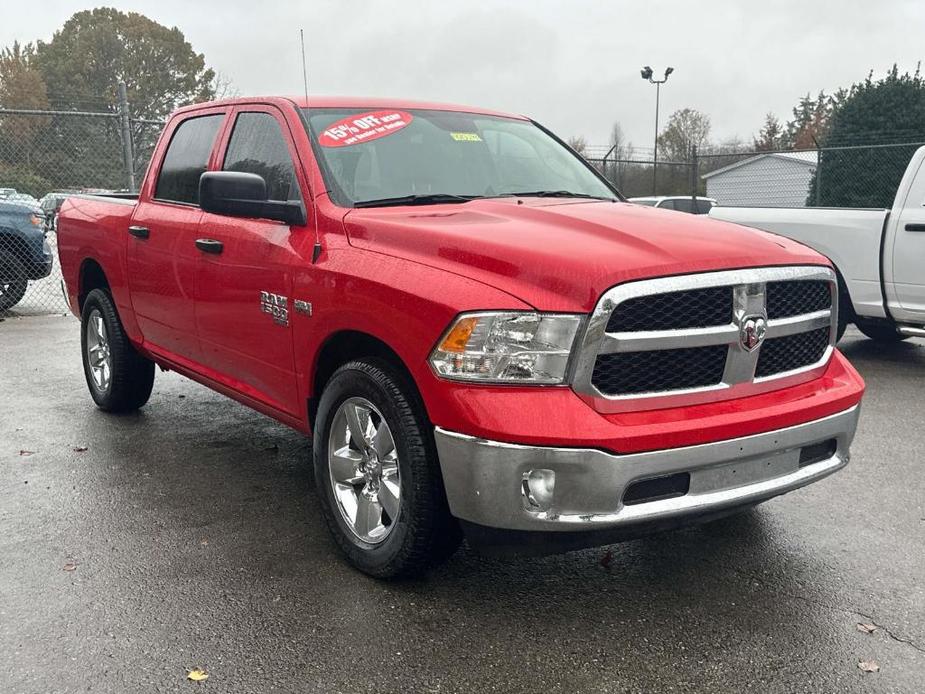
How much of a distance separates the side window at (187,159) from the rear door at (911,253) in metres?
5.53

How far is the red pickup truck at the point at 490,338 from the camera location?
2.88 metres

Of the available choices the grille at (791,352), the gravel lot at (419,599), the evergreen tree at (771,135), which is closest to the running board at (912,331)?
the gravel lot at (419,599)

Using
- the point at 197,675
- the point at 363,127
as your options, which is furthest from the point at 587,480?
the point at 363,127

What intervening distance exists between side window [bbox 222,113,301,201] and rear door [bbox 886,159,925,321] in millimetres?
5461

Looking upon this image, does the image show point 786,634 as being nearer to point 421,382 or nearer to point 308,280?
point 421,382

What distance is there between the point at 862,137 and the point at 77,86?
206 ft

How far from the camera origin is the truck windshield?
396 cm

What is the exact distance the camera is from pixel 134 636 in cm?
308

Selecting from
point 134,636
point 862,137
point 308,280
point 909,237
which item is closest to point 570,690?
point 134,636

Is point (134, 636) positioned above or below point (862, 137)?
below

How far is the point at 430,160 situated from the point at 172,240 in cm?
155

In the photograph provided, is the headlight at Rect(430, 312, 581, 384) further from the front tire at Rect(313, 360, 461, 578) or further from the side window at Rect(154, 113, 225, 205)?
the side window at Rect(154, 113, 225, 205)

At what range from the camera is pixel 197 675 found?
9.33ft

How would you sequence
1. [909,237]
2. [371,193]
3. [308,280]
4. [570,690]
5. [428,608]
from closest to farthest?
[570,690], [428,608], [308,280], [371,193], [909,237]
